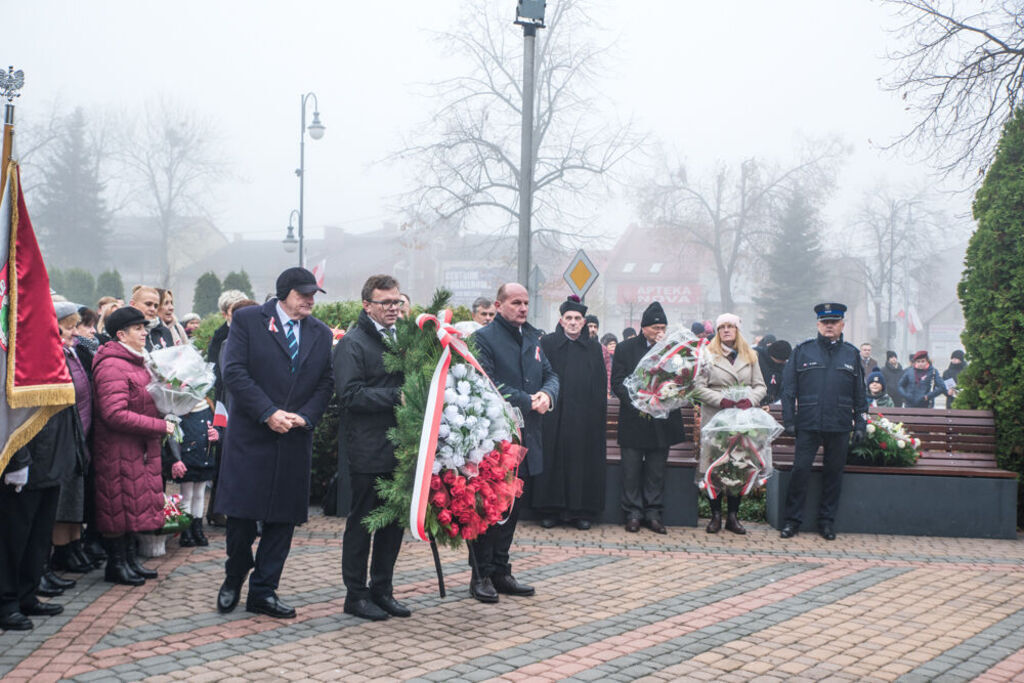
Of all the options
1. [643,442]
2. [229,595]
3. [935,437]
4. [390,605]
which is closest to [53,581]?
[229,595]

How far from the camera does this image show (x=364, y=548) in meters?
5.96

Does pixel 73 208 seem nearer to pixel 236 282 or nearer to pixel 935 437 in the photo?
pixel 236 282

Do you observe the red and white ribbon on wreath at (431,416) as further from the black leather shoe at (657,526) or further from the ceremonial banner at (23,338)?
the black leather shoe at (657,526)

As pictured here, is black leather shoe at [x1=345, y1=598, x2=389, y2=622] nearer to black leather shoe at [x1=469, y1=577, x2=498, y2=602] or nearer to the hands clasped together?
black leather shoe at [x1=469, y1=577, x2=498, y2=602]

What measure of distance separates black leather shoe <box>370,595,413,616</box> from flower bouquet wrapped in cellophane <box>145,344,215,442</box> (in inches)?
74.2

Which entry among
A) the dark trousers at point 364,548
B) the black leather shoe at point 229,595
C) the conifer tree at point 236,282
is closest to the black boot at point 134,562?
the black leather shoe at point 229,595

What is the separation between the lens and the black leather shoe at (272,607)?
582cm

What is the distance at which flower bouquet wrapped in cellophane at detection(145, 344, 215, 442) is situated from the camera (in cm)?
652

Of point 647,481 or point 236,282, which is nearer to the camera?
point 647,481

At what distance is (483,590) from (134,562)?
2.48 meters

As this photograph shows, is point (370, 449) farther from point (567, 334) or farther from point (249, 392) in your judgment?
point (567, 334)

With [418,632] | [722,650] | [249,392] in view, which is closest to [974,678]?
[722,650]

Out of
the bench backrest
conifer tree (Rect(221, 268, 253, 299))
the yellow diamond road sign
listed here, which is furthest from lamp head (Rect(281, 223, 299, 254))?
the bench backrest

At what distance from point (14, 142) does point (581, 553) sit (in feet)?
17.1
